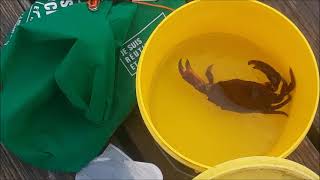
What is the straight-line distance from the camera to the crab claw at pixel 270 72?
3.35ft

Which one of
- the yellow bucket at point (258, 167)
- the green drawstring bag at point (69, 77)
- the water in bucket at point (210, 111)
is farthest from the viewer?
the water in bucket at point (210, 111)

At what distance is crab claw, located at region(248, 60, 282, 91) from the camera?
1022 millimetres

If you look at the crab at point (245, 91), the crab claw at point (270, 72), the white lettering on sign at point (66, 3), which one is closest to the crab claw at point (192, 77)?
the crab at point (245, 91)

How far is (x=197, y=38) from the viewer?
104 centimetres

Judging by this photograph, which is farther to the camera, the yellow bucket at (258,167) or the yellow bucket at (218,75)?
the yellow bucket at (218,75)

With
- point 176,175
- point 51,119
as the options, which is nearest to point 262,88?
point 176,175

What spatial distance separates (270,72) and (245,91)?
0.06m

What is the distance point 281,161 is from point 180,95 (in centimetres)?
34

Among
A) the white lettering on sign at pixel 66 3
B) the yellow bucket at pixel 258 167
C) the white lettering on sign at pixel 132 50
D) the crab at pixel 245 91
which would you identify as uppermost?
the white lettering on sign at pixel 66 3

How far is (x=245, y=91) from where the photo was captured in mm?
1027

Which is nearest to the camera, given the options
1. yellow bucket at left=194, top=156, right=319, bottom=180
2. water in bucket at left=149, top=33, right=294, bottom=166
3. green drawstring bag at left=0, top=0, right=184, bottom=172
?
yellow bucket at left=194, top=156, right=319, bottom=180

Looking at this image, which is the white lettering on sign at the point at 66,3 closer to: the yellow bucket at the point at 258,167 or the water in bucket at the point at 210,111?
the water in bucket at the point at 210,111

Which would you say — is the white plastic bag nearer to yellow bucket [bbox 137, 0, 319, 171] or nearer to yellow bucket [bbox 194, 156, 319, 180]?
yellow bucket [bbox 137, 0, 319, 171]

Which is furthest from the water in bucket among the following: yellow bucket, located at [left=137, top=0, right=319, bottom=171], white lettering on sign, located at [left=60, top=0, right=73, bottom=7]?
white lettering on sign, located at [left=60, top=0, right=73, bottom=7]
